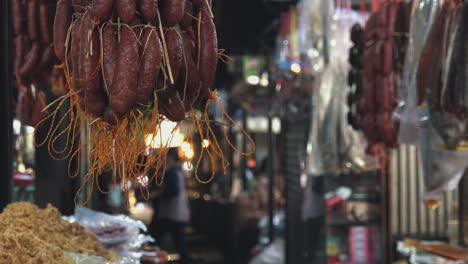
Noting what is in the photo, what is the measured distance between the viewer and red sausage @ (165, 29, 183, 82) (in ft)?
7.83

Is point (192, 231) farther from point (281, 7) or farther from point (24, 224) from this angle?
point (24, 224)

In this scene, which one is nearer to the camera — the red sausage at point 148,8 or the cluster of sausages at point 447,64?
the red sausage at point 148,8

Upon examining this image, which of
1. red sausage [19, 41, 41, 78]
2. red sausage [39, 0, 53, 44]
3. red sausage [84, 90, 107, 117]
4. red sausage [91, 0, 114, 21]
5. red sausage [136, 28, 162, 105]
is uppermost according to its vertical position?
red sausage [39, 0, 53, 44]

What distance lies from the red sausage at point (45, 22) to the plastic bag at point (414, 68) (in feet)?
7.35

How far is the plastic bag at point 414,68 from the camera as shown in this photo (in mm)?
4113

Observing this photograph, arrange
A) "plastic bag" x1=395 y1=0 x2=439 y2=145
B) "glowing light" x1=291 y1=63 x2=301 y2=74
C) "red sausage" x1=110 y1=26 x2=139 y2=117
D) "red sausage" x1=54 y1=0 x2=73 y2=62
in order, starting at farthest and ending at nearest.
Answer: "glowing light" x1=291 y1=63 x2=301 y2=74
"plastic bag" x1=395 y1=0 x2=439 y2=145
"red sausage" x1=54 y1=0 x2=73 y2=62
"red sausage" x1=110 y1=26 x2=139 y2=117

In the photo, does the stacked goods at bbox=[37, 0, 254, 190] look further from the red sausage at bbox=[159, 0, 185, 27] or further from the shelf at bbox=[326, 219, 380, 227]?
the shelf at bbox=[326, 219, 380, 227]

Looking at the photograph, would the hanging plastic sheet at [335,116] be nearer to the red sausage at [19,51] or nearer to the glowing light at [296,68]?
the glowing light at [296,68]

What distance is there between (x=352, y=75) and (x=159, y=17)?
11.9ft

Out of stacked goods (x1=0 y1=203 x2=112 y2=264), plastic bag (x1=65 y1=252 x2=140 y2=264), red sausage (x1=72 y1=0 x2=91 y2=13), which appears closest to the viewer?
red sausage (x1=72 y1=0 x2=91 y2=13)

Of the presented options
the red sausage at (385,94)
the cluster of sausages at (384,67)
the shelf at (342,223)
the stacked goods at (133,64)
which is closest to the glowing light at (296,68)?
the shelf at (342,223)

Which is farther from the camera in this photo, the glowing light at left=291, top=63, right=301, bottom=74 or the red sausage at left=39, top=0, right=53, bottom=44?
the glowing light at left=291, top=63, right=301, bottom=74

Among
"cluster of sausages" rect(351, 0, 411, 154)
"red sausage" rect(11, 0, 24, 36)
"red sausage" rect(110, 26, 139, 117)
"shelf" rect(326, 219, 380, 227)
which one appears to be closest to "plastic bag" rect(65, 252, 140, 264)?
"red sausage" rect(110, 26, 139, 117)

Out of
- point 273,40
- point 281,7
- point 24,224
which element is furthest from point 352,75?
point 273,40
